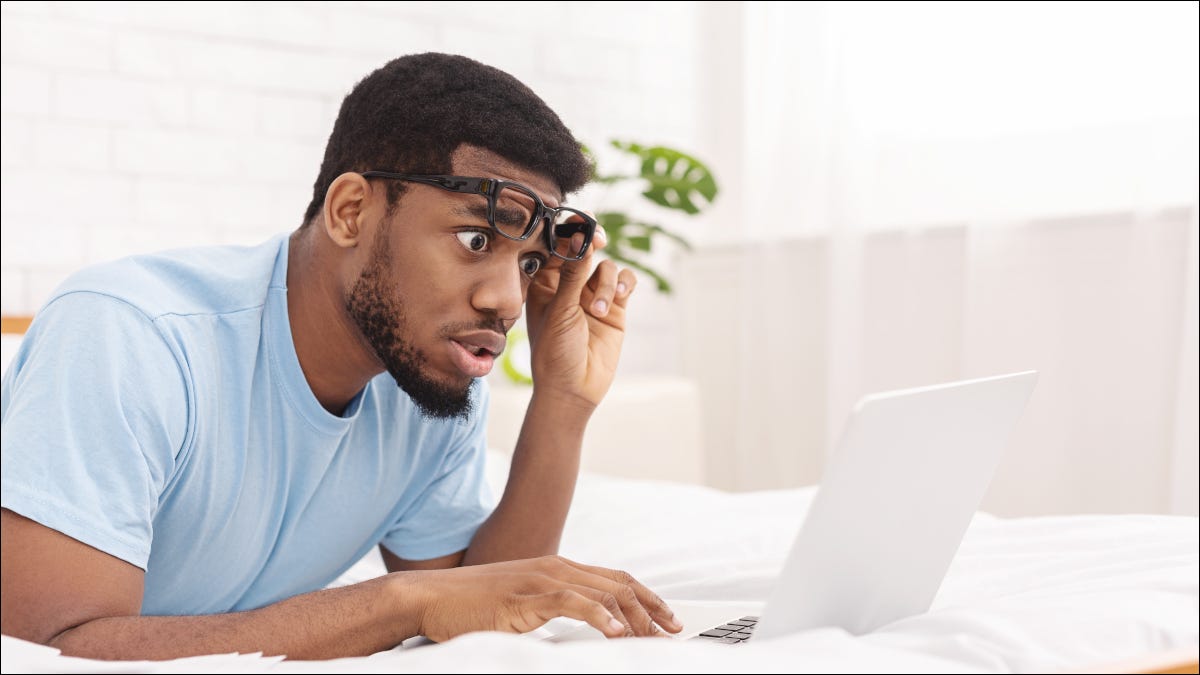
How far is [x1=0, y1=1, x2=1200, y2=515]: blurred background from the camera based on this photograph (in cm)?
204

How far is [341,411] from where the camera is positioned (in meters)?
1.18

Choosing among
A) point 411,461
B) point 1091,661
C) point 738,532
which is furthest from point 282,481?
point 1091,661

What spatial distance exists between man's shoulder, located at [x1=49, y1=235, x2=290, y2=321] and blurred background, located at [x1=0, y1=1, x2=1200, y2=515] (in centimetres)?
114

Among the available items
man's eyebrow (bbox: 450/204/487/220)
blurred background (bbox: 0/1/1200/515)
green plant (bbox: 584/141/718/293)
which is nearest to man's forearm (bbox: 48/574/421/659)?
man's eyebrow (bbox: 450/204/487/220)

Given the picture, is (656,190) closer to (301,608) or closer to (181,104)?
(181,104)

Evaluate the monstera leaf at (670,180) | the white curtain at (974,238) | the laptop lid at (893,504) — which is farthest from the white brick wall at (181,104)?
the laptop lid at (893,504)

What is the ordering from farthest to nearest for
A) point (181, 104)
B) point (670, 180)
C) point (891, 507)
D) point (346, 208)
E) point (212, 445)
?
1. point (670, 180)
2. point (181, 104)
3. point (346, 208)
4. point (212, 445)
5. point (891, 507)

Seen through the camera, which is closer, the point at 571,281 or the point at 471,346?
the point at 471,346

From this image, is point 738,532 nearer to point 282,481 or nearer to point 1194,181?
point 282,481

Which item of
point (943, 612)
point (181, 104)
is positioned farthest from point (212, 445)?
point (181, 104)

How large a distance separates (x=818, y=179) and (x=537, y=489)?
5.17 ft

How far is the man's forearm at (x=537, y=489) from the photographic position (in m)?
1.26

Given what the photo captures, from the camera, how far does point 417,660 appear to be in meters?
0.62

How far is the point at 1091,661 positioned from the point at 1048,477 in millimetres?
1600
